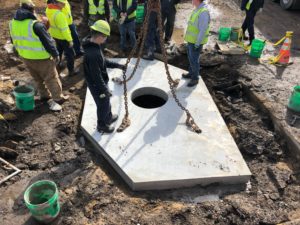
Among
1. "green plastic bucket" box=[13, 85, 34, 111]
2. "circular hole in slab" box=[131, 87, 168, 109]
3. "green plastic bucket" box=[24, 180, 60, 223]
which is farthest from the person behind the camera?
"circular hole in slab" box=[131, 87, 168, 109]

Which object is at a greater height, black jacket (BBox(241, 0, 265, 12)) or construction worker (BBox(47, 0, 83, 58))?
black jacket (BBox(241, 0, 265, 12))

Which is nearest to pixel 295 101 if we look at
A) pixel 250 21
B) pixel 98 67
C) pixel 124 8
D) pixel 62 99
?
pixel 250 21

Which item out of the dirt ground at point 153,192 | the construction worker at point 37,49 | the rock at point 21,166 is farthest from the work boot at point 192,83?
the rock at point 21,166

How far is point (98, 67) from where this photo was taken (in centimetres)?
455

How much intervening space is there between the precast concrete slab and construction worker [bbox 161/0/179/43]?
2660mm

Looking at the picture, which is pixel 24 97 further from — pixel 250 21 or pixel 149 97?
pixel 250 21

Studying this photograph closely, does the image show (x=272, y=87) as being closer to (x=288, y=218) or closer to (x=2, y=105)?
(x=288, y=218)

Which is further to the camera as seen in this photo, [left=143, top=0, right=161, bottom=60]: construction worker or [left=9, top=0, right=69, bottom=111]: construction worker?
[left=143, top=0, right=161, bottom=60]: construction worker

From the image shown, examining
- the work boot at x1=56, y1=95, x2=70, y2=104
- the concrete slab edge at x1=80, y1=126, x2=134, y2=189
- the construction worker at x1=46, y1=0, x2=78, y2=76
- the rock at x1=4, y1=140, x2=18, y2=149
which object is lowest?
the rock at x1=4, y1=140, x2=18, y2=149

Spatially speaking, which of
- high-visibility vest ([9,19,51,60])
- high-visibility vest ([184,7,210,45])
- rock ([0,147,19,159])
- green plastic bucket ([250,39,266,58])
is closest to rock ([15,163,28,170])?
rock ([0,147,19,159])

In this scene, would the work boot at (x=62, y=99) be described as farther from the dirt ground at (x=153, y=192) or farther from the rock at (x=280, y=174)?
the rock at (x=280, y=174)

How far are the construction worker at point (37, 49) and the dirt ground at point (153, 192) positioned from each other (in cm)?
34

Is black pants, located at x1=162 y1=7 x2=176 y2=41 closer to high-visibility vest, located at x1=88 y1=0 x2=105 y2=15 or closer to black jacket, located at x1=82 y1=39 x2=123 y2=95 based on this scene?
high-visibility vest, located at x1=88 y1=0 x2=105 y2=15

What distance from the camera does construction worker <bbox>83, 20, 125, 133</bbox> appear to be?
4359mm
